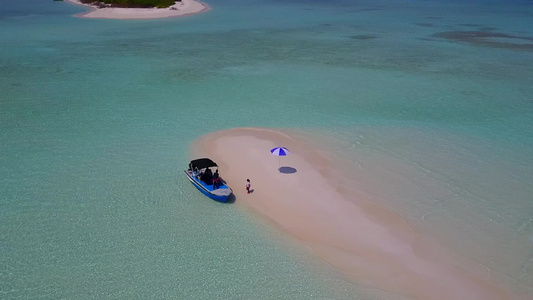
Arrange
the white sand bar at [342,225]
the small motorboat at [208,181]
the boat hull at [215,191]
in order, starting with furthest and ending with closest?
the small motorboat at [208,181] < the boat hull at [215,191] < the white sand bar at [342,225]

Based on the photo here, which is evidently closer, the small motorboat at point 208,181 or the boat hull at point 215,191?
the boat hull at point 215,191

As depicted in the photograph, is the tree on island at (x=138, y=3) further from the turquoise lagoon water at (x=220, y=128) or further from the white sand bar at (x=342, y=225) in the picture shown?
the white sand bar at (x=342, y=225)

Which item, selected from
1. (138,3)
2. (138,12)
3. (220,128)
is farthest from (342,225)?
Result: (138,3)

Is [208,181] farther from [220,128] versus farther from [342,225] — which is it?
[220,128]

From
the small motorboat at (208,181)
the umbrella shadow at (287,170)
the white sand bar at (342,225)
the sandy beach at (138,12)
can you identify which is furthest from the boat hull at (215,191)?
the sandy beach at (138,12)

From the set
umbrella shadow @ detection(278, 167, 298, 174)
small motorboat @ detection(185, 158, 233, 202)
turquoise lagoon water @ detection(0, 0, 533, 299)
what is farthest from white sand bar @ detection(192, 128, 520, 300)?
small motorboat @ detection(185, 158, 233, 202)

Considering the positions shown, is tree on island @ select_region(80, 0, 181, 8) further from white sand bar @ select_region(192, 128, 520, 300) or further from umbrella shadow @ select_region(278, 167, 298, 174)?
umbrella shadow @ select_region(278, 167, 298, 174)

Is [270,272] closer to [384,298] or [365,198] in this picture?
[384,298]
